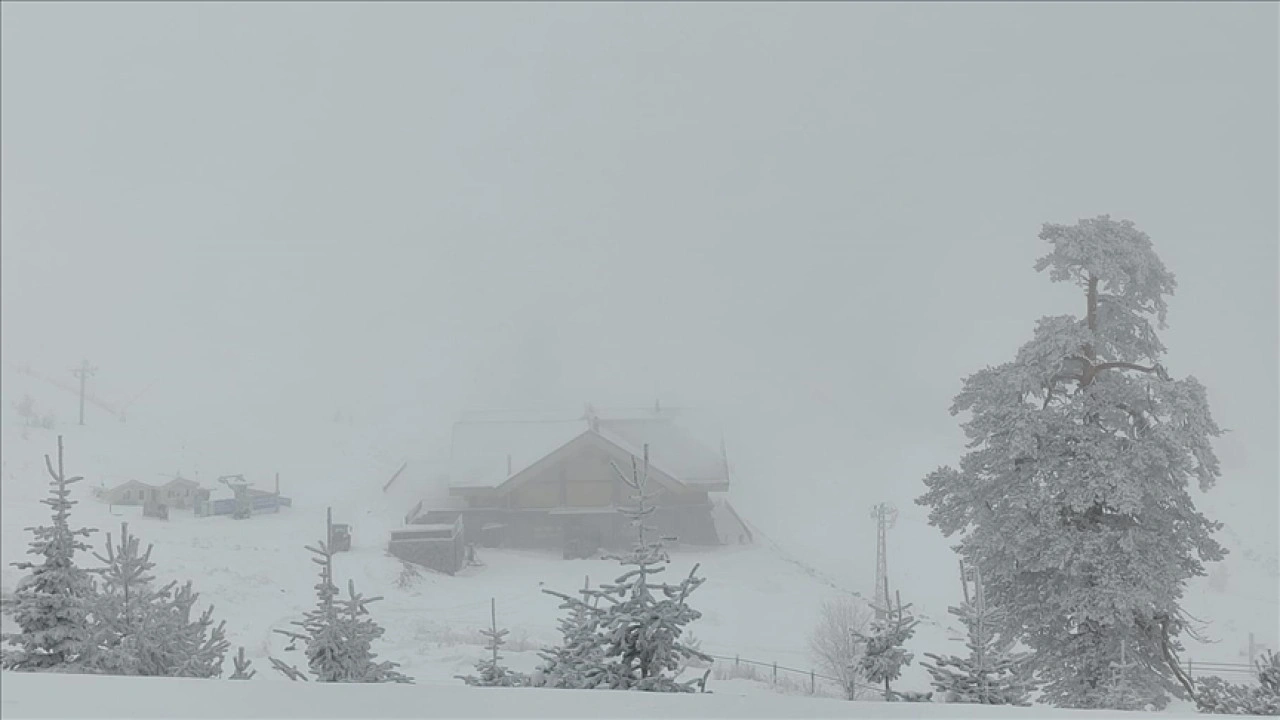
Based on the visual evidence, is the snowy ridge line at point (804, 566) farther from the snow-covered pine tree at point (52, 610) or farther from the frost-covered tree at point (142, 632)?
the snow-covered pine tree at point (52, 610)

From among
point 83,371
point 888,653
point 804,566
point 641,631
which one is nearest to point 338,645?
point 641,631

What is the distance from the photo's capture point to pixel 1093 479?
2682mm

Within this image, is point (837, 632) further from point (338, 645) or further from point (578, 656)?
point (338, 645)

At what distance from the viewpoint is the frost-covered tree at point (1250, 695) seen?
2.26 meters

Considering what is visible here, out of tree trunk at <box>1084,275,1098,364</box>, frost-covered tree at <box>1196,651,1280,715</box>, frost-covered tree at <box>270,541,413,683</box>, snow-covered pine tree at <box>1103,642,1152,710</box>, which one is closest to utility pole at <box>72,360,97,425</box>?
frost-covered tree at <box>270,541,413,683</box>

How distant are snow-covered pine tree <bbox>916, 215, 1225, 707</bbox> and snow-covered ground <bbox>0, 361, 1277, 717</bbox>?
1.66 feet

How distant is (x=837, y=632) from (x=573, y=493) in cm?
172

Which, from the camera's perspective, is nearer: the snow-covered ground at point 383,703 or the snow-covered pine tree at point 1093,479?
the snow-covered ground at point 383,703

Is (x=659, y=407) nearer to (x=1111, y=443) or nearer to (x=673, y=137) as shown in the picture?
(x=1111, y=443)

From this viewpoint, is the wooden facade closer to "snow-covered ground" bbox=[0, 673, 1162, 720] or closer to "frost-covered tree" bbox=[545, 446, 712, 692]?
"frost-covered tree" bbox=[545, 446, 712, 692]

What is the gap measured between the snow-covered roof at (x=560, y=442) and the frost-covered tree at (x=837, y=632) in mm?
1024

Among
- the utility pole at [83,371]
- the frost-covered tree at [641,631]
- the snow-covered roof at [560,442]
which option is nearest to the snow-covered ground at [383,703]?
the frost-covered tree at [641,631]

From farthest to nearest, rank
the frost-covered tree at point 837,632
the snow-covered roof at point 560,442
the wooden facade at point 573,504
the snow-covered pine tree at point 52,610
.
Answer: the snow-covered roof at point 560,442 < the wooden facade at point 573,504 < the frost-covered tree at point 837,632 < the snow-covered pine tree at point 52,610

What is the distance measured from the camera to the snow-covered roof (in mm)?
5074
